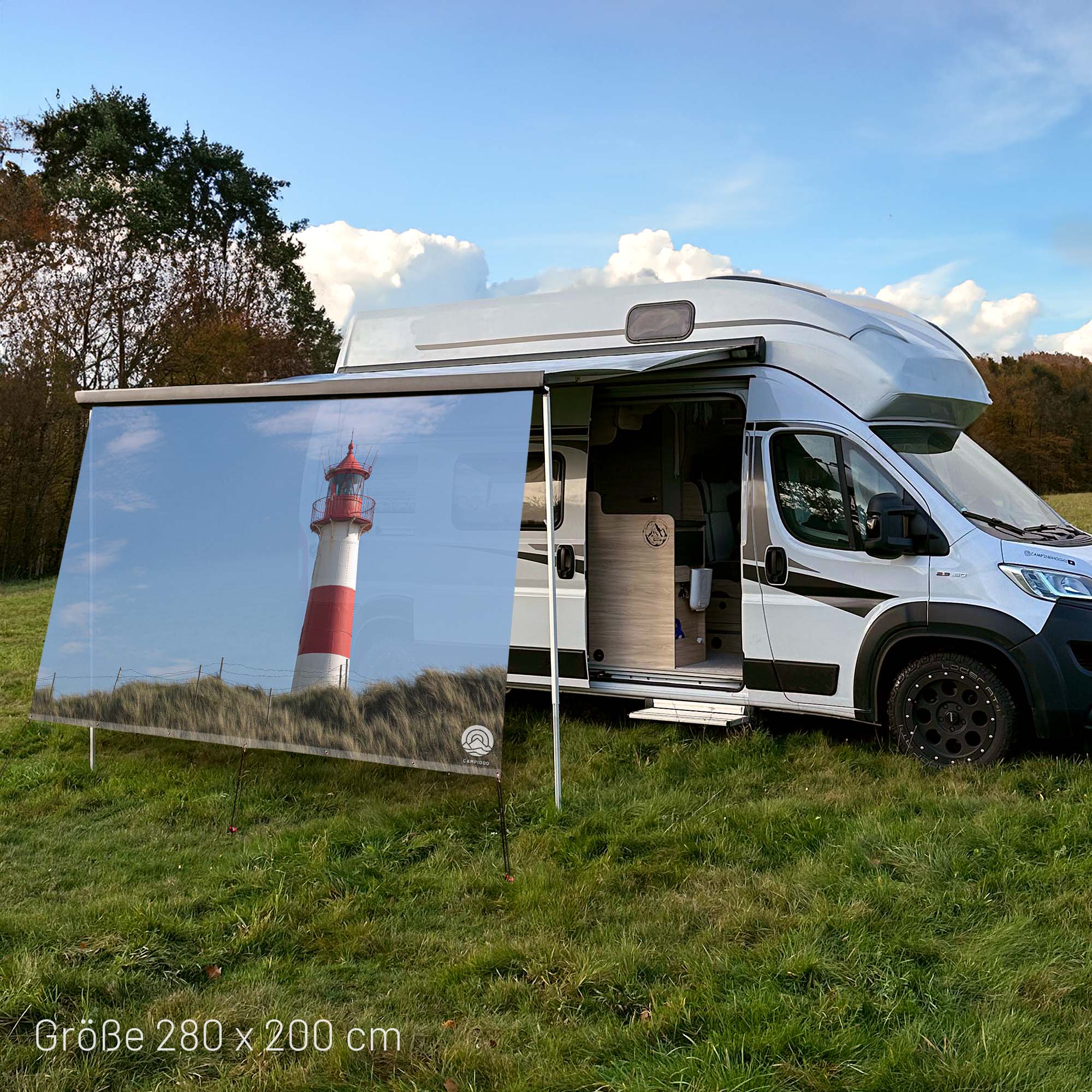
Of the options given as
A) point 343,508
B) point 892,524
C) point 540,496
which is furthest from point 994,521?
point 343,508

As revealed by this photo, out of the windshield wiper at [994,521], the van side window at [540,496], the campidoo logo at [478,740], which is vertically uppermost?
the van side window at [540,496]

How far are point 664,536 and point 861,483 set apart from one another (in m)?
1.48

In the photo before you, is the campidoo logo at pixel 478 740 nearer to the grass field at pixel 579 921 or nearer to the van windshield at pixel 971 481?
the grass field at pixel 579 921

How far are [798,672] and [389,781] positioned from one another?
8.30ft

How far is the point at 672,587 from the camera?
23.8 ft

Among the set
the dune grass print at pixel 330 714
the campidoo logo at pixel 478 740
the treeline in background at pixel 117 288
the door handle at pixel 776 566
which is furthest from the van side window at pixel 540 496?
the treeline in background at pixel 117 288

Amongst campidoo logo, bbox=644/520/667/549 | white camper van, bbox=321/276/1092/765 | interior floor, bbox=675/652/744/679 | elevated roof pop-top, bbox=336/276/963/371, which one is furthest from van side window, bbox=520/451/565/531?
interior floor, bbox=675/652/744/679

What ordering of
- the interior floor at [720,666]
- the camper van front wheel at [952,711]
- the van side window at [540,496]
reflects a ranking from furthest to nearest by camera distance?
the van side window at [540,496]
the interior floor at [720,666]
the camper van front wheel at [952,711]

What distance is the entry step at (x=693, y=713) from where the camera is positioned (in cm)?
656

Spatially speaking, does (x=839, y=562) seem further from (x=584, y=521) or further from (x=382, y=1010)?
(x=382, y=1010)

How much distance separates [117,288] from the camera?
77.2ft

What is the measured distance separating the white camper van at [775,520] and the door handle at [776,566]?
0.03ft

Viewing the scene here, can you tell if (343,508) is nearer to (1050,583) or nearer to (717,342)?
(717,342)

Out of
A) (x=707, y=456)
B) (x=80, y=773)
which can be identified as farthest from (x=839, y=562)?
(x=80, y=773)
